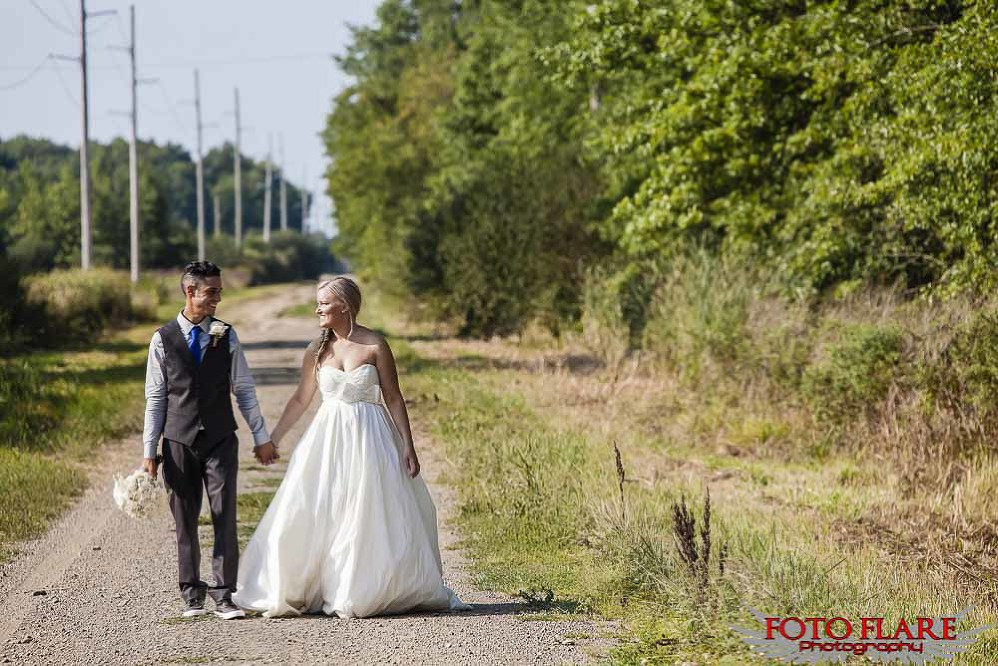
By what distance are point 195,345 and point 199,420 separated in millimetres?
413

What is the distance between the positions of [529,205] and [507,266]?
1577 millimetres

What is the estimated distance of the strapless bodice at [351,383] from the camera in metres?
7.62

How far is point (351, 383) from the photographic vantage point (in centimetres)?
762

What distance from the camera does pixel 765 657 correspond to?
6.38 m

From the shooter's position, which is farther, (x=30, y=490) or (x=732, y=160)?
(x=732, y=160)

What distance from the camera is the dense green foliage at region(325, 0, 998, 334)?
15.0 m

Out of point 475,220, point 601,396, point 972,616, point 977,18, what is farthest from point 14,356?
point 972,616

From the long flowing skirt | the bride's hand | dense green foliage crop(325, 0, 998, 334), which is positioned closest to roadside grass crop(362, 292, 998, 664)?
the long flowing skirt

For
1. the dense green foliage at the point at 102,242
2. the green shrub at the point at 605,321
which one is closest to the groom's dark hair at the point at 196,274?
the green shrub at the point at 605,321

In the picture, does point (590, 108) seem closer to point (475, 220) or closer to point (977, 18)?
point (475, 220)

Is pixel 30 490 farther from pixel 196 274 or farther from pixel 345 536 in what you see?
pixel 345 536

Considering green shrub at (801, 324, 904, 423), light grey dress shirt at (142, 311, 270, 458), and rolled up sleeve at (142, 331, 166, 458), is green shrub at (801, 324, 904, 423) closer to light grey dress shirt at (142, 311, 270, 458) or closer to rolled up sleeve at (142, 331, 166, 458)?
light grey dress shirt at (142, 311, 270, 458)

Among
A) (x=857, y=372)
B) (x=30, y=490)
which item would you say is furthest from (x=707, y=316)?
(x=30, y=490)

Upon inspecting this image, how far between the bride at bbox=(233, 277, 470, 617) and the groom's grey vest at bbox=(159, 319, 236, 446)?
46 cm
